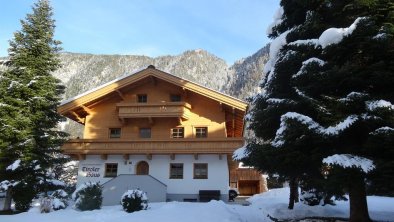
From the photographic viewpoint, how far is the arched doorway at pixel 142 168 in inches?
1193

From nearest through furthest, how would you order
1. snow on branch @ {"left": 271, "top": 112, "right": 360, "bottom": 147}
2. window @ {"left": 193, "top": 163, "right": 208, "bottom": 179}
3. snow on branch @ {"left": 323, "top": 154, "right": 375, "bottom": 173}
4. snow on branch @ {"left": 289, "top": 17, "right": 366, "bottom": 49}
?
snow on branch @ {"left": 323, "top": 154, "right": 375, "bottom": 173} < snow on branch @ {"left": 271, "top": 112, "right": 360, "bottom": 147} < snow on branch @ {"left": 289, "top": 17, "right": 366, "bottom": 49} < window @ {"left": 193, "top": 163, "right": 208, "bottom": 179}

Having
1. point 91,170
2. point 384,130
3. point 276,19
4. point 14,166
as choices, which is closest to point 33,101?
point 14,166

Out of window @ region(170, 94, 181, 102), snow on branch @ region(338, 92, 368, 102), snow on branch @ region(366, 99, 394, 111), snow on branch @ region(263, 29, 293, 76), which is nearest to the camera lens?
snow on branch @ region(366, 99, 394, 111)

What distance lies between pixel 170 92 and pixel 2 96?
519 inches

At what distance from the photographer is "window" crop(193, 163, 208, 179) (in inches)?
1156

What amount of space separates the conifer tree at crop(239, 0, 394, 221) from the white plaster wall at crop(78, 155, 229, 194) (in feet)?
51.2

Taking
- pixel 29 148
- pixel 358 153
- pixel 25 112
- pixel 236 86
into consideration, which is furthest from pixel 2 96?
pixel 236 86

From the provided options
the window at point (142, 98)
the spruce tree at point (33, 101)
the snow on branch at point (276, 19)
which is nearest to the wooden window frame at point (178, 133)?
the window at point (142, 98)

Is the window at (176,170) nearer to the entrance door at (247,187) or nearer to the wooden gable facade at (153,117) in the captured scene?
the wooden gable facade at (153,117)

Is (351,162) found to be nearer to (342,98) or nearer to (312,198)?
(342,98)

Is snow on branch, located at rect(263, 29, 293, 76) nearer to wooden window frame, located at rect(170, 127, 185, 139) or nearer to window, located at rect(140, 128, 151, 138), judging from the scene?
wooden window frame, located at rect(170, 127, 185, 139)

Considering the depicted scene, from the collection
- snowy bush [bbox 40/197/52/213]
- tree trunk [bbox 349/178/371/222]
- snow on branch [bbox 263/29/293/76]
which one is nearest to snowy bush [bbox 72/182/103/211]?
snowy bush [bbox 40/197/52/213]

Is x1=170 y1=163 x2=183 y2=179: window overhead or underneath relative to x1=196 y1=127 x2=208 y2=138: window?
underneath

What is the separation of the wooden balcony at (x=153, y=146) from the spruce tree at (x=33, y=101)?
3569mm
